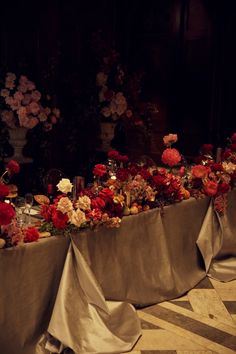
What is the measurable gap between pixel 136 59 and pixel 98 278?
14.4ft

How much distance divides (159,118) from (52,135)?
6.80ft

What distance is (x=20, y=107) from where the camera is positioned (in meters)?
4.00

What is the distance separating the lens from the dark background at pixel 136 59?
4.66m

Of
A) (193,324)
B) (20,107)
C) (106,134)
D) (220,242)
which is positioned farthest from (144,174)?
(106,134)

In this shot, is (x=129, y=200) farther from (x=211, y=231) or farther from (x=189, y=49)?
(x=189, y=49)

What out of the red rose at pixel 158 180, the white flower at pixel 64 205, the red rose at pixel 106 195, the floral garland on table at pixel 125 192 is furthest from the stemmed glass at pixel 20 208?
the red rose at pixel 158 180

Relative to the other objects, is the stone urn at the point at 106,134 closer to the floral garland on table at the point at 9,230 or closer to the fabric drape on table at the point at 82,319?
the fabric drape on table at the point at 82,319

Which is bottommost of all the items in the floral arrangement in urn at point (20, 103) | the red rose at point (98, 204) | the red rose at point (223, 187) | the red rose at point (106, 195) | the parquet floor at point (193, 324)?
the parquet floor at point (193, 324)

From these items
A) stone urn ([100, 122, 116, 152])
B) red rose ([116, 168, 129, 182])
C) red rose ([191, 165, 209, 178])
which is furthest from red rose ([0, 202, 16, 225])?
stone urn ([100, 122, 116, 152])

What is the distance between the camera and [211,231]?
381 cm

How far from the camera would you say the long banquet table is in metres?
2.37

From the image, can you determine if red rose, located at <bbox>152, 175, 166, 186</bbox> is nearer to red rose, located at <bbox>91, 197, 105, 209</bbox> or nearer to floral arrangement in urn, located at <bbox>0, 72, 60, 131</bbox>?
red rose, located at <bbox>91, 197, 105, 209</bbox>

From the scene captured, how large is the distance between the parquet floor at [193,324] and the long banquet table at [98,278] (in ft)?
0.27

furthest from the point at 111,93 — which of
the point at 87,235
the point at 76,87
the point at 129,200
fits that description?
the point at 87,235
